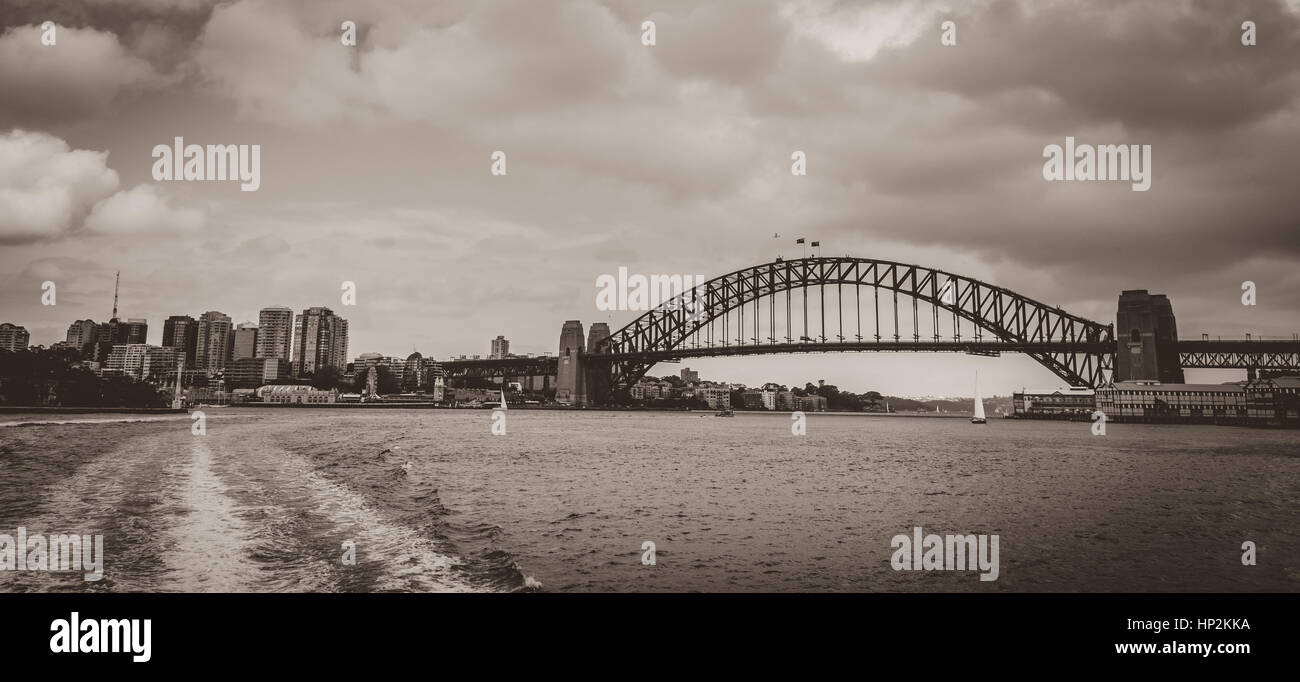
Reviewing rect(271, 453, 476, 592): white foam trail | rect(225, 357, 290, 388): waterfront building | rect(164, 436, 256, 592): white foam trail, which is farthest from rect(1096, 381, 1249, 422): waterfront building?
rect(225, 357, 290, 388): waterfront building

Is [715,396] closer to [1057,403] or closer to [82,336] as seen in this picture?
[1057,403]

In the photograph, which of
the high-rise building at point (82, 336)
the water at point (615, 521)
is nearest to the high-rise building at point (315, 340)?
the high-rise building at point (82, 336)

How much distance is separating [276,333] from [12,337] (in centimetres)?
8048

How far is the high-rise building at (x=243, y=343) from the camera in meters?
117

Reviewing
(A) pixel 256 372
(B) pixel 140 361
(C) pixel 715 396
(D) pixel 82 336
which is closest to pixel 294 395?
(A) pixel 256 372

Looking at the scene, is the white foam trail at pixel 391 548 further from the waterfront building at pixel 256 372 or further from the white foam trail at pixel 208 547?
the waterfront building at pixel 256 372

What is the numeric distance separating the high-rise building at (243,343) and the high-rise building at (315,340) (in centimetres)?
892

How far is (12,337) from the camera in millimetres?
51469

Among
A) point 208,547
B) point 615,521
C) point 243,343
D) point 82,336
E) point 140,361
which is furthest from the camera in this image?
point 243,343

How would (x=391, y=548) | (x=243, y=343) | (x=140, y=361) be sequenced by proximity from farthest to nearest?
(x=243, y=343) < (x=140, y=361) < (x=391, y=548)

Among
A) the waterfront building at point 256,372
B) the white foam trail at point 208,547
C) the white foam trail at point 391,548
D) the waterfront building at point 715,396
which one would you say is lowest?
the waterfront building at point 715,396

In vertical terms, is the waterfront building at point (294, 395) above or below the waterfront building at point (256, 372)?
below

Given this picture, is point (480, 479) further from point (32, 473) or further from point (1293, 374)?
point (1293, 374)
